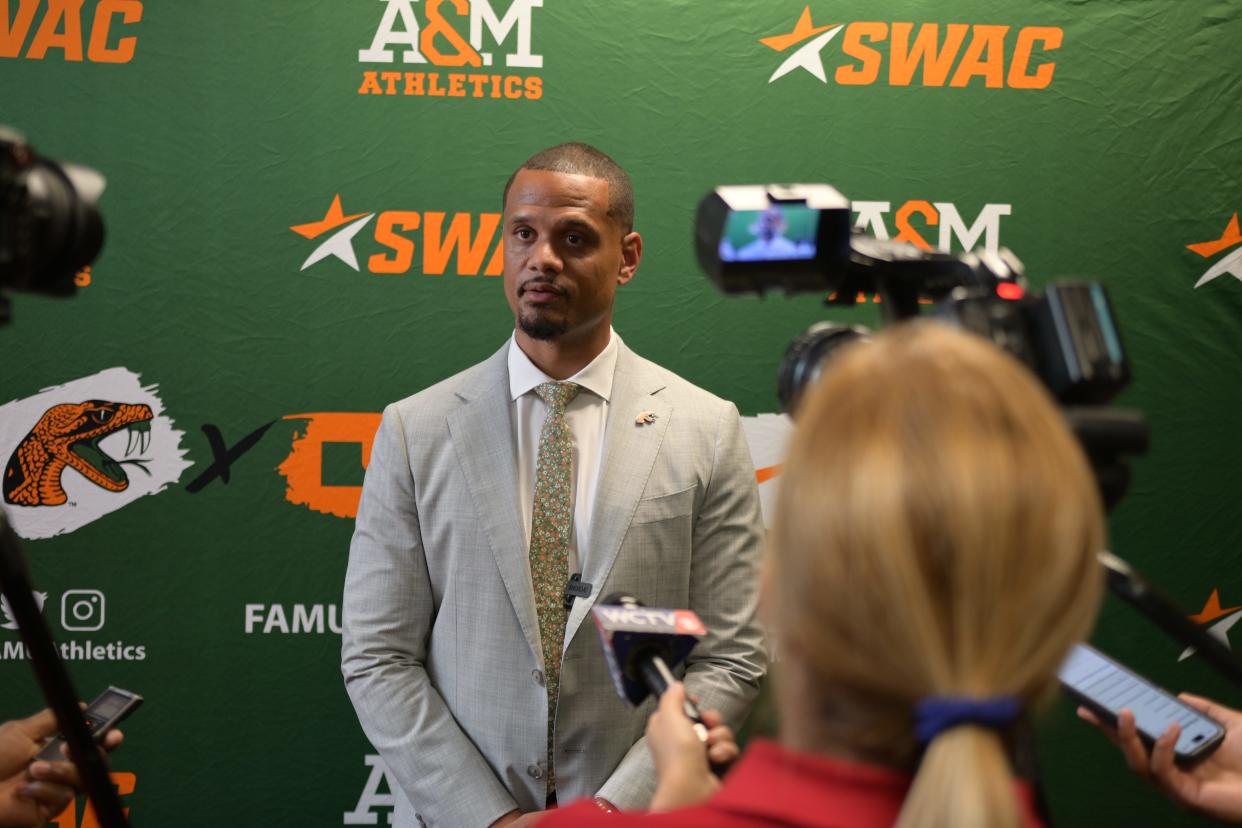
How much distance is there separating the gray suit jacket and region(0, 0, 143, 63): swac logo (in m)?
1.11

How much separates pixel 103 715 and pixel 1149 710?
1.31m

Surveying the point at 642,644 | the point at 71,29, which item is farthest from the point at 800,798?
the point at 71,29

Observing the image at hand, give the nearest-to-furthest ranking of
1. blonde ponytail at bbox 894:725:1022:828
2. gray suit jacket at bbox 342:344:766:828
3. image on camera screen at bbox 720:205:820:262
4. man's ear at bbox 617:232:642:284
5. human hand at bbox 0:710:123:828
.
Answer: blonde ponytail at bbox 894:725:1022:828 < image on camera screen at bbox 720:205:820:262 < human hand at bbox 0:710:123:828 < gray suit jacket at bbox 342:344:766:828 < man's ear at bbox 617:232:642:284

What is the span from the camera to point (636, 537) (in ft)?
6.48

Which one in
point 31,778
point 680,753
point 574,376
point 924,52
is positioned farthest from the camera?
point 924,52

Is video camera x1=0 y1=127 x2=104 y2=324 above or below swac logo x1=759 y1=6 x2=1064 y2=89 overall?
below

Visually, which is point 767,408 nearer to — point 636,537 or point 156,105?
point 636,537

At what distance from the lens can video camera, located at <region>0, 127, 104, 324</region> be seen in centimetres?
109

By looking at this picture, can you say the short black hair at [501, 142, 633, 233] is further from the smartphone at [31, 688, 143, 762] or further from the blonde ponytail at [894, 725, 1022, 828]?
the blonde ponytail at [894, 725, 1022, 828]

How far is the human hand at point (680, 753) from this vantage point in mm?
1071

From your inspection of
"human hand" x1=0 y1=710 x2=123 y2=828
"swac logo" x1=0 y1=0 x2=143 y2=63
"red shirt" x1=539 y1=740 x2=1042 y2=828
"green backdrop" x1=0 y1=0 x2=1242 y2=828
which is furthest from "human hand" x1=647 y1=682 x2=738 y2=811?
"swac logo" x1=0 y1=0 x2=143 y2=63

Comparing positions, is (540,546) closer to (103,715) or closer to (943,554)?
(103,715)

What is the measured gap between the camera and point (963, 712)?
0.73 meters

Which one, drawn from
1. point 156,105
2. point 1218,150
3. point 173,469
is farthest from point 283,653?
point 1218,150
